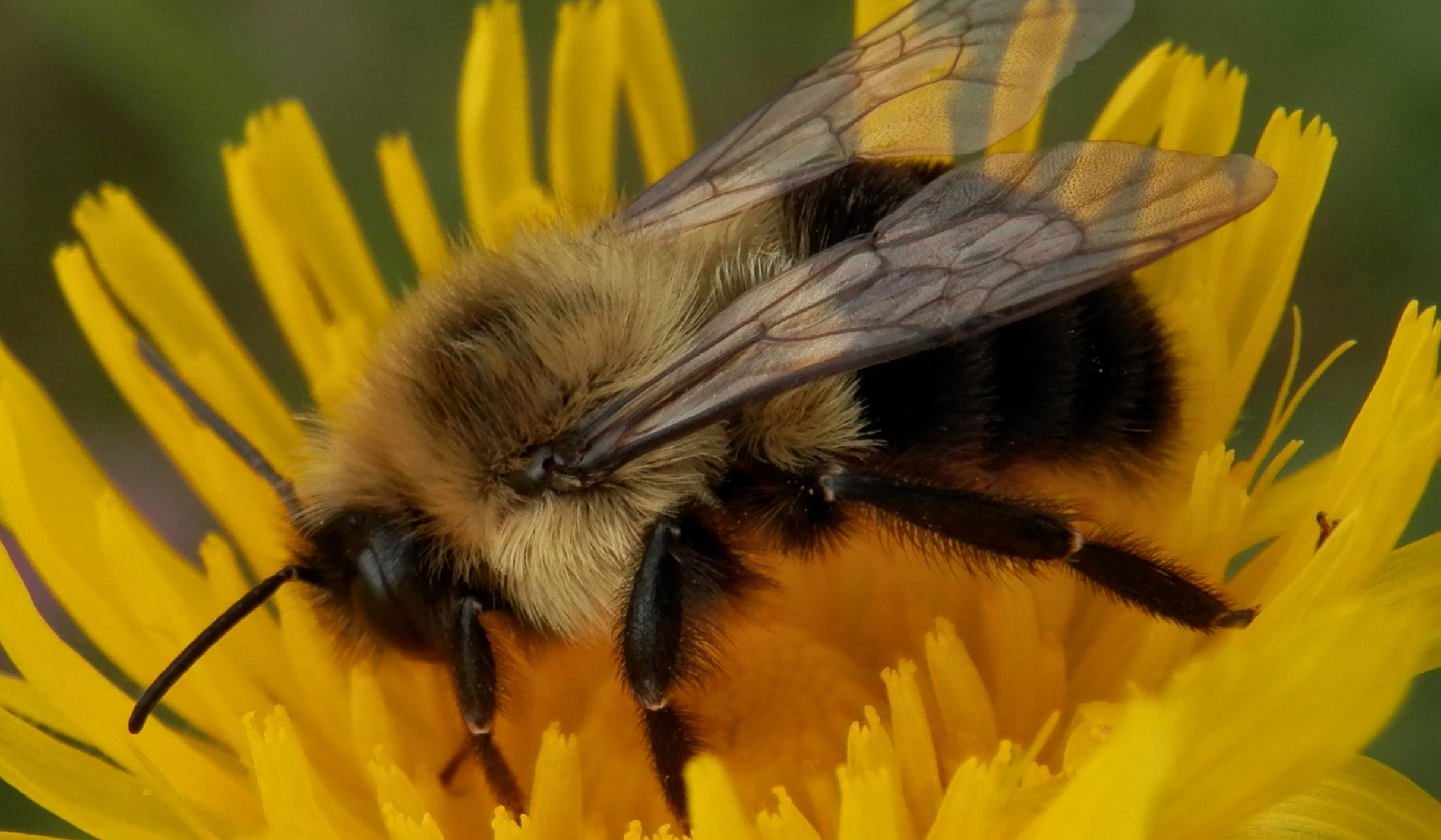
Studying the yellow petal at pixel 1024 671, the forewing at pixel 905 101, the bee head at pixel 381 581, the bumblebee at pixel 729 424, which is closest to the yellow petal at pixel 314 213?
the forewing at pixel 905 101

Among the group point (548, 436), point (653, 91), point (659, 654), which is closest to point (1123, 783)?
point (659, 654)

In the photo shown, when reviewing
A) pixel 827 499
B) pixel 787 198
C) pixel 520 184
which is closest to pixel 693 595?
pixel 827 499

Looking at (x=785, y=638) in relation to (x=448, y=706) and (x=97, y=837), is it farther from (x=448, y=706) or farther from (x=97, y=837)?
(x=97, y=837)

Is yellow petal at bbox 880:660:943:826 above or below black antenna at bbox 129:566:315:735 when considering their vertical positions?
below

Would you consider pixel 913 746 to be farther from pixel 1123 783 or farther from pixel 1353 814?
pixel 1123 783

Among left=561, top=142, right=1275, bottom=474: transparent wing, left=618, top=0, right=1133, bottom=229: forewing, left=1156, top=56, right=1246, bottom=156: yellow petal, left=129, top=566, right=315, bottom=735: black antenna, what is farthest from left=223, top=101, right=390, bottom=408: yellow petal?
left=1156, top=56, right=1246, bottom=156: yellow petal

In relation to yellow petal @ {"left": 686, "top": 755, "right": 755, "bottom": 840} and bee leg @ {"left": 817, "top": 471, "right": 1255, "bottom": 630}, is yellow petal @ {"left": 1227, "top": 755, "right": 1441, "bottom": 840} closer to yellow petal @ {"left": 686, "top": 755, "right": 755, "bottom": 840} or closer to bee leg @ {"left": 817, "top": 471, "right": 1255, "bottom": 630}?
bee leg @ {"left": 817, "top": 471, "right": 1255, "bottom": 630}
